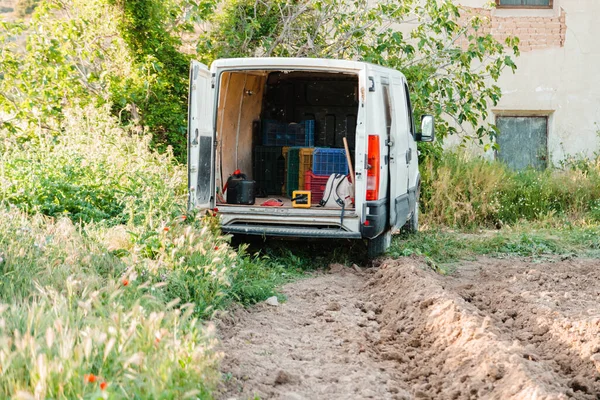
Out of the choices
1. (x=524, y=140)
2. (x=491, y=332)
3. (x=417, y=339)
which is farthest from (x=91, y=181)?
(x=524, y=140)

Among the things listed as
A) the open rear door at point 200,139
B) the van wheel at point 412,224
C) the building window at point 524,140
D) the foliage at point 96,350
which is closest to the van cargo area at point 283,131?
the open rear door at point 200,139

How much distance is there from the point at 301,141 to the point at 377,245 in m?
2.57

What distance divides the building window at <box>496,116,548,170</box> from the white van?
5374 mm

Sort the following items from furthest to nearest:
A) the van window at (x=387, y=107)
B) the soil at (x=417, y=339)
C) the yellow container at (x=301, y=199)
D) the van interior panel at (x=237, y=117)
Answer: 1. the van interior panel at (x=237, y=117)
2. the yellow container at (x=301, y=199)
3. the van window at (x=387, y=107)
4. the soil at (x=417, y=339)

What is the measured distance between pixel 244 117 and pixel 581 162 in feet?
24.4

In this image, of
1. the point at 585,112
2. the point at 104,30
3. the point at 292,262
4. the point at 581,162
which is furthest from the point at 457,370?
the point at 585,112

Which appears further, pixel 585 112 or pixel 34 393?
pixel 585 112

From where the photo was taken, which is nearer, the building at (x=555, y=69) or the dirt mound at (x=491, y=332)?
the dirt mound at (x=491, y=332)

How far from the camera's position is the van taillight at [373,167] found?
866cm

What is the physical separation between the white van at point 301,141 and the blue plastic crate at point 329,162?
1 centimetres

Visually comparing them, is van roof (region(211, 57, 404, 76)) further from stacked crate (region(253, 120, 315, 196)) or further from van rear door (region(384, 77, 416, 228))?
stacked crate (region(253, 120, 315, 196))

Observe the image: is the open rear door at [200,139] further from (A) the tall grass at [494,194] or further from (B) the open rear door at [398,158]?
(A) the tall grass at [494,194]

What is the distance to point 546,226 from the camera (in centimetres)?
1298

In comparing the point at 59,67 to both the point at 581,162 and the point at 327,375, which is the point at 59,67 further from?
the point at 581,162
